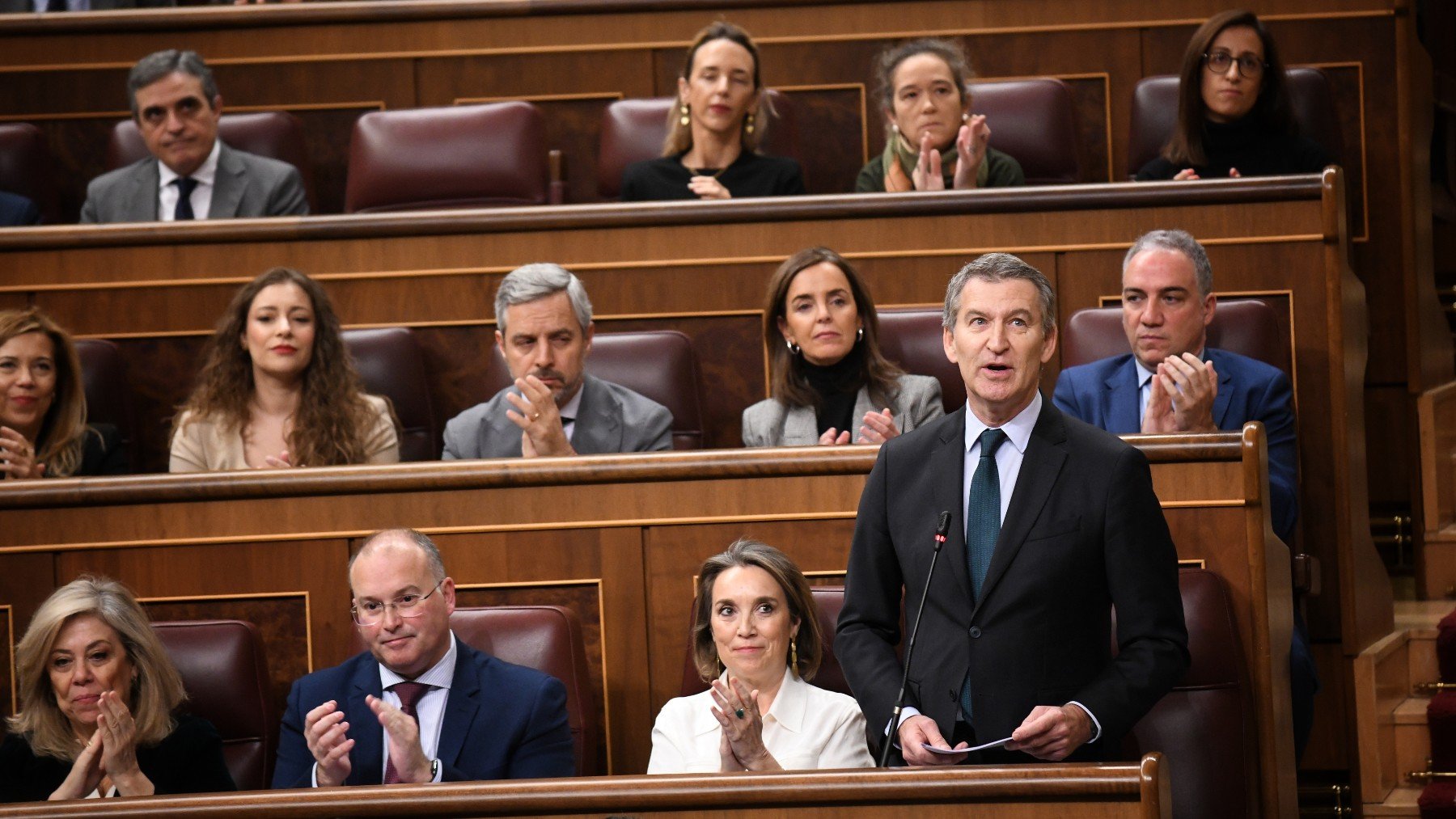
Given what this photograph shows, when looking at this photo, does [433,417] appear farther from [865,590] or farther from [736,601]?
[865,590]

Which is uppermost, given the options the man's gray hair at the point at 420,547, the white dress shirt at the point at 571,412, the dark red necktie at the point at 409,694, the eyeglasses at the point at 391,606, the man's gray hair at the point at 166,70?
the man's gray hair at the point at 166,70

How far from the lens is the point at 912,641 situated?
4.06 ft

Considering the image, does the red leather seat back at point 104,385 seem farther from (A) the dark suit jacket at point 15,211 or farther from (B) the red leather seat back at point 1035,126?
(B) the red leather seat back at point 1035,126

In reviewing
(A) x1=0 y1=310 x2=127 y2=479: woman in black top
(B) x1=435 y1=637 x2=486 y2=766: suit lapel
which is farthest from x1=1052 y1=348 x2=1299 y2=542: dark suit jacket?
(A) x1=0 y1=310 x2=127 y2=479: woman in black top

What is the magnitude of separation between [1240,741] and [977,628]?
12.5 inches

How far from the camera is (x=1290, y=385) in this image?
1.81 metres

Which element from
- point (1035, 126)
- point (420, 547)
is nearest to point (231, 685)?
point (420, 547)

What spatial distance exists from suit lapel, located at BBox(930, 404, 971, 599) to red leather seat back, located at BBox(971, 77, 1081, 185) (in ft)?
3.72

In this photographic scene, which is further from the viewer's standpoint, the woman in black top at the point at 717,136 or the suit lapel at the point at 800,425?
the woman in black top at the point at 717,136

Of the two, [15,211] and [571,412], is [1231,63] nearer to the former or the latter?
[571,412]

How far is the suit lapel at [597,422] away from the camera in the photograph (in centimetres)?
188

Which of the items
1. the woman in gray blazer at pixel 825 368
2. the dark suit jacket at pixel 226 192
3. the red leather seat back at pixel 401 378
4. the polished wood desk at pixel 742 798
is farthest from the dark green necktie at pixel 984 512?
the dark suit jacket at pixel 226 192

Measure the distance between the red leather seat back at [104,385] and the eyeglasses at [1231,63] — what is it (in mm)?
1355

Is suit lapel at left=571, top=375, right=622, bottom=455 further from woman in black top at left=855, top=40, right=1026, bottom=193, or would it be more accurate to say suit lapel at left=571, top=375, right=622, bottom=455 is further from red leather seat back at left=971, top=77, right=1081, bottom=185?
red leather seat back at left=971, top=77, right=1081, bottom=185
